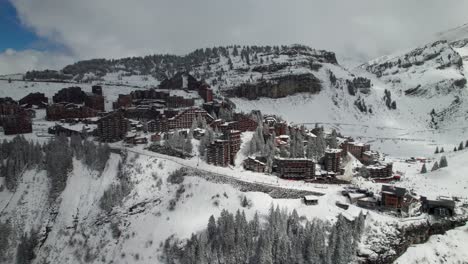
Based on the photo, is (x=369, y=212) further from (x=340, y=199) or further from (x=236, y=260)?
(x=236, y=260)

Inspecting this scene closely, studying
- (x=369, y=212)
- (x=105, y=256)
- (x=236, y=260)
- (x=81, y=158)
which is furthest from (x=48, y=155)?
(x=369, y=212)

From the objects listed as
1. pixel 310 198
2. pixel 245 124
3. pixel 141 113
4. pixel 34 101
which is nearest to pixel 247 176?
pixel 310 198

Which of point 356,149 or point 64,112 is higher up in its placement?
point 64,112

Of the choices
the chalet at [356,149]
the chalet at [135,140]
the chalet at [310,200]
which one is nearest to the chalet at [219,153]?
the chalet at [135,140]

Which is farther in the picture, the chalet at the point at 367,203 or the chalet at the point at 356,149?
the chalet at the point at 356,149

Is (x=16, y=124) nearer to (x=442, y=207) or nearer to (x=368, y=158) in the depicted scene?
(x=368, y=158)

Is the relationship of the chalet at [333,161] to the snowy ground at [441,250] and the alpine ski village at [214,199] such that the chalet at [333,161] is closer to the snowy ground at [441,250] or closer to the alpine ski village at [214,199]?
the alpine ski village at [214,199]
